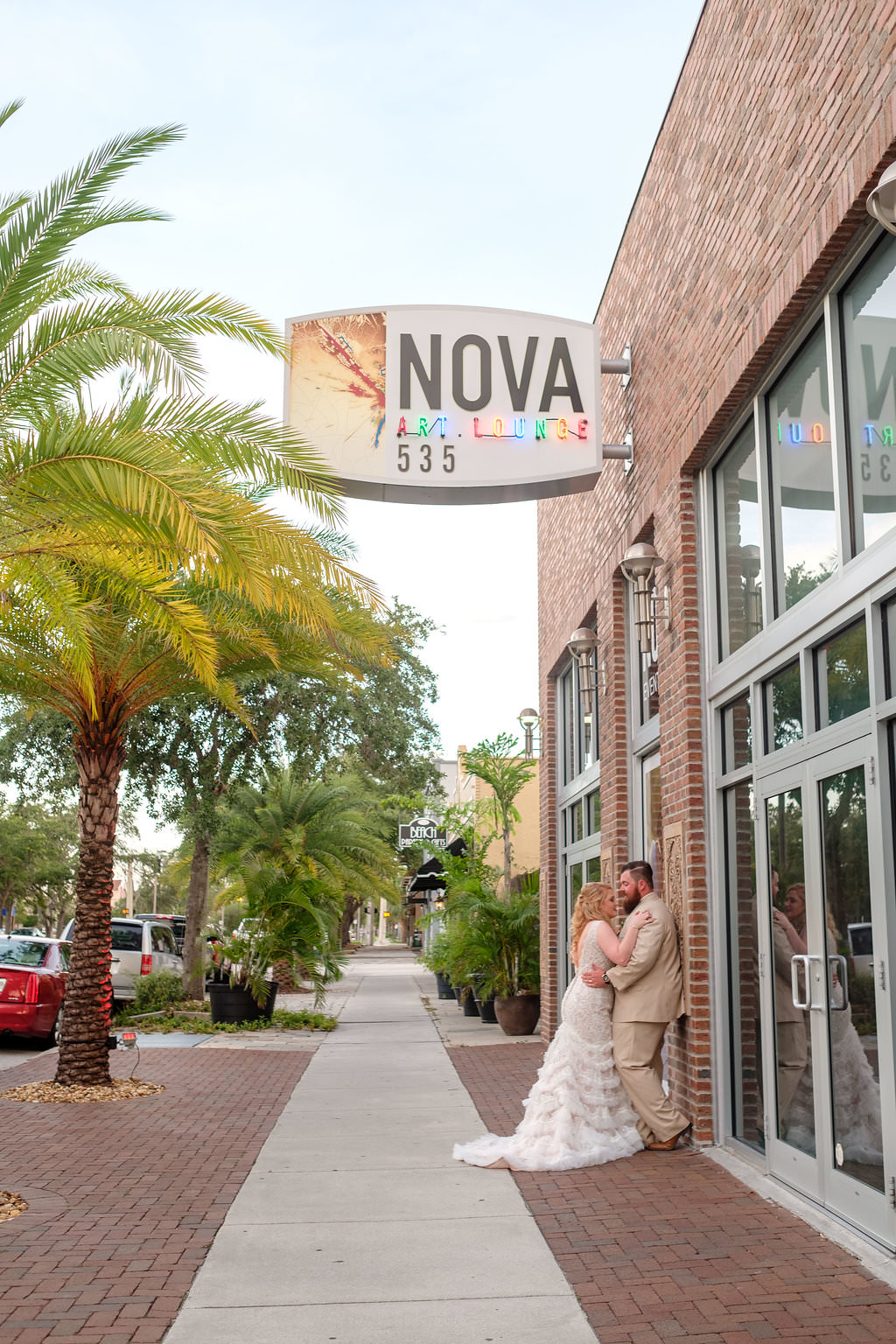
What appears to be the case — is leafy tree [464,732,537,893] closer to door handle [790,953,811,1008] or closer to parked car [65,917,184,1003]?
parked car [65,917,184,1003]

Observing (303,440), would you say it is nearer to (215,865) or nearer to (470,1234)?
(470,1234)

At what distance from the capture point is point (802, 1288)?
15.4ft

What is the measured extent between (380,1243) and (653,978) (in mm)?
2738

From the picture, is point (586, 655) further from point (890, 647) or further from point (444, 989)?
point (444, 989)

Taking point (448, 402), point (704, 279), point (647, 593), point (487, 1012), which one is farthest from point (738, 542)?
point (487, 1012)

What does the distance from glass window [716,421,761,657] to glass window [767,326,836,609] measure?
0.44 metres

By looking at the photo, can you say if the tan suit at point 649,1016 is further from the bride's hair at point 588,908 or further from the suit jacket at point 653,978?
the bride's hair at point 588,908

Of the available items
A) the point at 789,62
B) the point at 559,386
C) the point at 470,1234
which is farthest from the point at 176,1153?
the point at 789,62

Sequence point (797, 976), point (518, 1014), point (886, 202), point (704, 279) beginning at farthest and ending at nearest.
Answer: point (518, 1014)
point (704, 279)
point (797, 976)
point (886, 202)

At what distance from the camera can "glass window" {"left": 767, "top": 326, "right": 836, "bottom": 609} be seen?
587 centimetres

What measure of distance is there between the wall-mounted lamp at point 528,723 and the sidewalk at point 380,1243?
7853 millimetres

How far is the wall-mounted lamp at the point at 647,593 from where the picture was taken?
8.34 meters

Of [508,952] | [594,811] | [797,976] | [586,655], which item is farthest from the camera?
[508,952]

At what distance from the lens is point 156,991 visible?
723 inches
